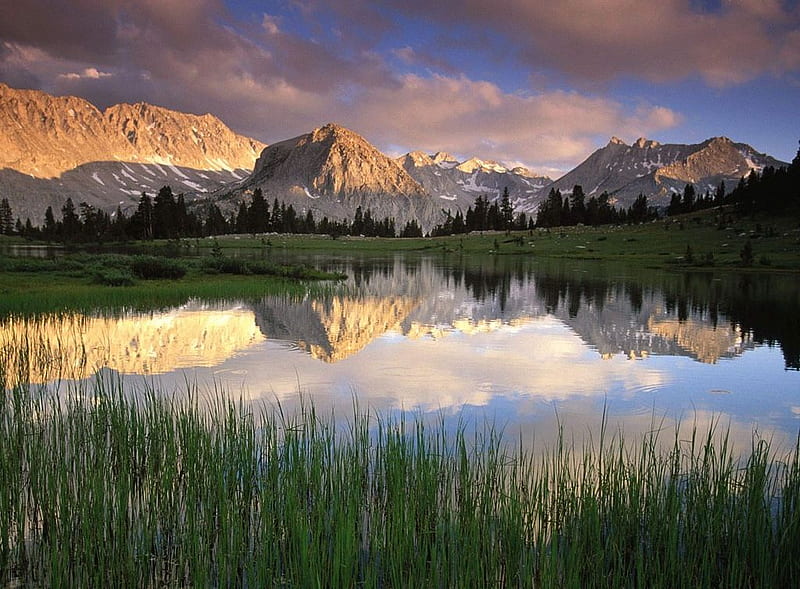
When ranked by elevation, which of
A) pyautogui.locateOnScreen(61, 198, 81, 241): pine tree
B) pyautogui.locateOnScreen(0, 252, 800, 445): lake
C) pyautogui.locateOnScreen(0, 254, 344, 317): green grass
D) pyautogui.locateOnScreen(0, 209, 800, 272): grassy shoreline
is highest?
pyautogui.locateOnScreen(61, 198, 81, 241): pine tree

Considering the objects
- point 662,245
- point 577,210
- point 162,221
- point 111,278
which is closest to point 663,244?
point 662,245

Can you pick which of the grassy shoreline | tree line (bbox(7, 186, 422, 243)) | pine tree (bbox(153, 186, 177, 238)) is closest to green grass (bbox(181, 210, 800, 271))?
the grassy shoreline

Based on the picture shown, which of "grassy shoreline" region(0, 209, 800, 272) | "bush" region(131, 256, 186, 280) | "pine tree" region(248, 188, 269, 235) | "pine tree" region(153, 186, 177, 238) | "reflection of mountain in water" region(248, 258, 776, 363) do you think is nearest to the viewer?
"reflection of mountain in water" region(248, 258, 776, 363)

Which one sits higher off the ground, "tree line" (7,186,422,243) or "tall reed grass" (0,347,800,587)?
"tree line" (7,186,422,243)

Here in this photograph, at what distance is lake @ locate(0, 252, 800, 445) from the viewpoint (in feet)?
43.2

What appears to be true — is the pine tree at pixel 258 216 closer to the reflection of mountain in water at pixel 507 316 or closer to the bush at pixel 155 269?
the bush at pixel 155 269

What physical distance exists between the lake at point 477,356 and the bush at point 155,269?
10890 mm

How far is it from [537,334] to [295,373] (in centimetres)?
1255

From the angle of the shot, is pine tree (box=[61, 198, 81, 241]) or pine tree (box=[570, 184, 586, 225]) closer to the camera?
pine tree (box=[61, 198, 81, 241])

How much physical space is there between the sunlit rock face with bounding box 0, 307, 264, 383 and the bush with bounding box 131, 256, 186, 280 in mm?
15919

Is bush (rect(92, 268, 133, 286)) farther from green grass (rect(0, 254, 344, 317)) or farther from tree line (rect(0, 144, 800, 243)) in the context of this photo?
tree line (rect(0, 144, 800, 243))

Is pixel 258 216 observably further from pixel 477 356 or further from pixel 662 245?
pixel 477 356

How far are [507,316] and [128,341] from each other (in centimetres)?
1879

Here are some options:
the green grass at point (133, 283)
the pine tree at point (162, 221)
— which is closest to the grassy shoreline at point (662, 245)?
the pine tree at point (162, 221)
